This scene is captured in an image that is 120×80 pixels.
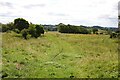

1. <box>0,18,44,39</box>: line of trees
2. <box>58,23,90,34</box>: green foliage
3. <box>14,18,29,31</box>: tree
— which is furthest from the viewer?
<box>58,23,90,34</box>: green foliage

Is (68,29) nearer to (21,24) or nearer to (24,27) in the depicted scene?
(21,24)

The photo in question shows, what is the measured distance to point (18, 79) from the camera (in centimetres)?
1697

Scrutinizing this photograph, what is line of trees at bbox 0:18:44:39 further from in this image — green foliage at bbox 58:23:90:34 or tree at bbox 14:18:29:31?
green foliage at bbox 58:23:90:34

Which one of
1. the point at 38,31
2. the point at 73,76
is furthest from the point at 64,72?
the point at 38,31

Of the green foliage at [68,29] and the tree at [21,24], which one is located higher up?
the tree at [21,24]

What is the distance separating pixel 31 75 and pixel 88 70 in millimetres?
5363

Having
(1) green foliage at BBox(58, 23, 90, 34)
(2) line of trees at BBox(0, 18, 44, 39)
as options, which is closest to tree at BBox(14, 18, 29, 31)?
(2) line of trees at BBox(0, 18, 44, 39)

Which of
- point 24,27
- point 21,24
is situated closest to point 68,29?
point 21,24

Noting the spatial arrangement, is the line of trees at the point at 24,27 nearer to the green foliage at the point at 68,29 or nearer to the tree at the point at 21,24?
the tree at the point at 21,24

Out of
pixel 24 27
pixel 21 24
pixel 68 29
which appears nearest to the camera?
pixel 24 27

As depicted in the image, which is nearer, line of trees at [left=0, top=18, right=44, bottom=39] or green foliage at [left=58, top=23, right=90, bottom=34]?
line of trees at [left=0, top=18, right=44, bottom=39]

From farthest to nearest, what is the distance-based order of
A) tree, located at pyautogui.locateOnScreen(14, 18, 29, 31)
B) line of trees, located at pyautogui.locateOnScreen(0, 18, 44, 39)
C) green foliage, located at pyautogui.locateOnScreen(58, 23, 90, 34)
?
green foliage, located at pyautogui.locateOnScreen(58, 23, 90, 34), tree, located at pyautogui.locateOnScreen(14, 18, 29, 31), line of trees, located at pyautogui.locateOnScreen(0, 18, 44, 39)

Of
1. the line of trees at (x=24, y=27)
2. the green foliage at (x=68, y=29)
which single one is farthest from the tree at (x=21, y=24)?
the green foliage at (x=68, y=29)

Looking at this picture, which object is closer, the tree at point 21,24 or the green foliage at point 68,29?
the tree at point 21,24
